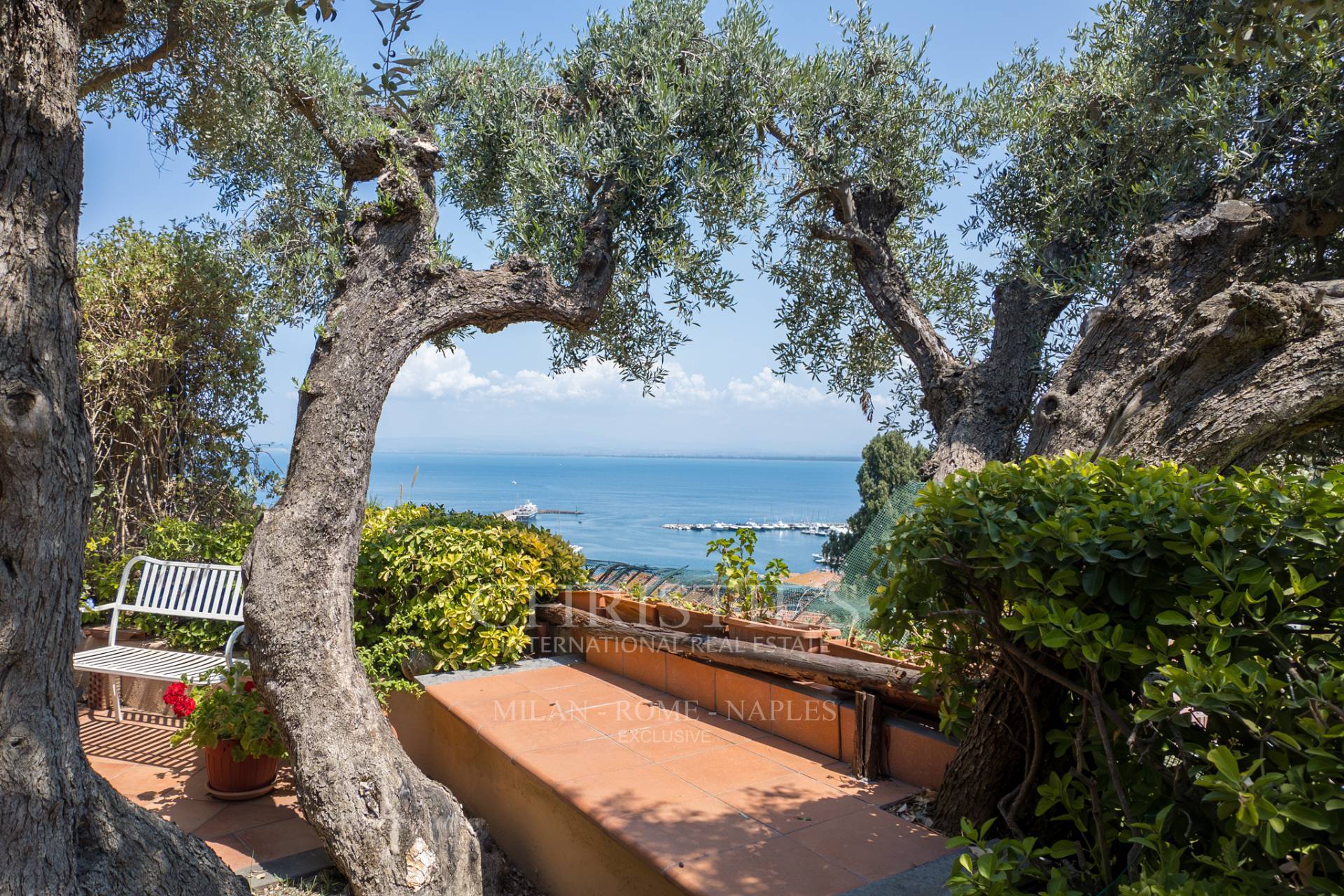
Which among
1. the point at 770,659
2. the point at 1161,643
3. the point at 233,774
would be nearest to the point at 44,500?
the point at 1161,643

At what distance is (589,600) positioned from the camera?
590 cm

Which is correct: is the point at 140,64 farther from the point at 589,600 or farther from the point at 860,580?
the point at 860,580

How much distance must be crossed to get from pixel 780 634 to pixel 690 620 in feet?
2.56

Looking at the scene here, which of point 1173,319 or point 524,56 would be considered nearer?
point 1173,319

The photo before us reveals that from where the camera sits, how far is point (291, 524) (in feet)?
12.4

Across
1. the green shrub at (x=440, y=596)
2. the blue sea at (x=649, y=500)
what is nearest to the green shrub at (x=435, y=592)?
the green shrub at (x=440, y=596)

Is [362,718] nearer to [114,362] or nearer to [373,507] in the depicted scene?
[373,507]

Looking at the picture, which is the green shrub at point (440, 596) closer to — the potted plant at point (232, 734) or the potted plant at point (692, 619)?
the potted plant at point (232, 734)

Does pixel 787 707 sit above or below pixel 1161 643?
below

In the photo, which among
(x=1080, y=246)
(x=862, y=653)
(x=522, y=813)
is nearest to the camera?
(x=862, y=653)

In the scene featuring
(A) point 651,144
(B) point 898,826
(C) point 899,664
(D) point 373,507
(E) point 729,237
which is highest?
(A) point 651,144

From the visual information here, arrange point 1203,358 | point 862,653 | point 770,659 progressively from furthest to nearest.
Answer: point 770,659 → point 862,653 → point 1203,358

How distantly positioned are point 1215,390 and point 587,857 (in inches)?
138

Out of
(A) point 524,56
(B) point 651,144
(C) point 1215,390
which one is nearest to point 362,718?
(B) point 651,144
